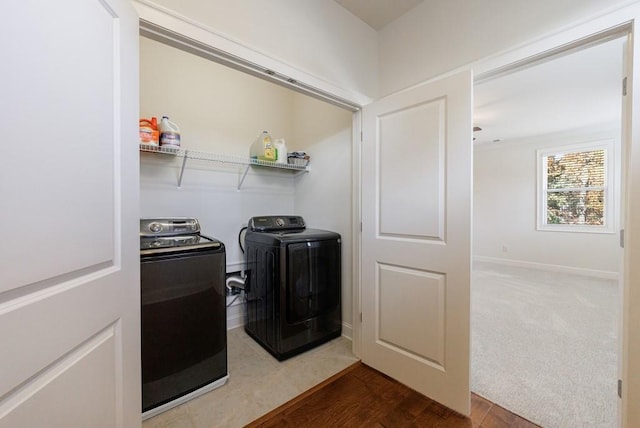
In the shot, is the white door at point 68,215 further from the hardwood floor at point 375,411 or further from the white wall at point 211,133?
the white wall at point 211,133

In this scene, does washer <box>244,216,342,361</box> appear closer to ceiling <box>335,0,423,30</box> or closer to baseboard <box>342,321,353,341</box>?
baseboard <box>342,321,353,341</box>

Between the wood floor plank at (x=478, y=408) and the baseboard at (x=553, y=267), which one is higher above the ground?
the baseboard at (x=553, y=267)

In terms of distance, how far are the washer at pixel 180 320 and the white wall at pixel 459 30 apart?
186 cm

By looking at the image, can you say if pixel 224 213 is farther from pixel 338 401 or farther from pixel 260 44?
pixel 338 401

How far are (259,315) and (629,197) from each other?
7.83 ft

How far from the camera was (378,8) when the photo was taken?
1841 millimetres

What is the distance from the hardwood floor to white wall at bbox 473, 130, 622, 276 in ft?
15.1

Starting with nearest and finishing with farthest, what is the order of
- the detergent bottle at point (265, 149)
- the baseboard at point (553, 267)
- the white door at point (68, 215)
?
the white door at point (68, 215)
the detergent bottle at point (265, 149)
the baseboard at point (553, 267)

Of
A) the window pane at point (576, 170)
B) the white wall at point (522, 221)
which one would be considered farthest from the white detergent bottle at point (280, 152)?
the window pane at point (576, 170)

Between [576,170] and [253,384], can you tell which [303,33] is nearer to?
[253,384]

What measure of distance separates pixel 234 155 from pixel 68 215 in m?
2.00

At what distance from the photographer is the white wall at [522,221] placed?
14.2 feet

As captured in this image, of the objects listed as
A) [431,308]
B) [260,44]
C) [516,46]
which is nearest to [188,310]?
[431,308]

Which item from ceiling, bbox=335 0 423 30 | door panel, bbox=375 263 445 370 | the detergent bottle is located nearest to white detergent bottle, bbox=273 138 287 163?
the detergent bottle
